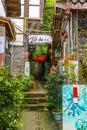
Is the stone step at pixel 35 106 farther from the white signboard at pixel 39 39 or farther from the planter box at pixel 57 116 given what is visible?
the white signboard at pixel 39 39

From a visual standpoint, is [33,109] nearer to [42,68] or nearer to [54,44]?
[54,44]

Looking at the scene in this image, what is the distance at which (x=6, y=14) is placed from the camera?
17750 mm

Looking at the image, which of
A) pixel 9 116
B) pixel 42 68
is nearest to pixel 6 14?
pixel 9 116

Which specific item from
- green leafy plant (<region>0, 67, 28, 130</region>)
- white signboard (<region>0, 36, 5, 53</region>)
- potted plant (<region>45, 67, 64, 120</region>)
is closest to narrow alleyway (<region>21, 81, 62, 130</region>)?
potted plant (<region>45, 67, 64, 120</region>)

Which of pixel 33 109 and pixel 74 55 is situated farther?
pixel 33 109

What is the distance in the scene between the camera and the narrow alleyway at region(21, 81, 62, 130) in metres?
10.4

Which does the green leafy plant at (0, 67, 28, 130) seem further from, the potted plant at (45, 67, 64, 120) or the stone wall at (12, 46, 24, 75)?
the stone wall at (12, 46, 24, 75)

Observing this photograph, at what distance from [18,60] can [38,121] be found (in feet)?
37.3

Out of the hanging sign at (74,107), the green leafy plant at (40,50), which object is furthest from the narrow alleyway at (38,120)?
the green leafy plant at (40,50)

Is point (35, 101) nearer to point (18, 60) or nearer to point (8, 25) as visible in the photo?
point (8, 25)

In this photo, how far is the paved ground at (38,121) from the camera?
1046 centimetres

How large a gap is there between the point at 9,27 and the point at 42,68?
18413 mm

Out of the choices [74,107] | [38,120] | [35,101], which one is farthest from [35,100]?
[74,107]

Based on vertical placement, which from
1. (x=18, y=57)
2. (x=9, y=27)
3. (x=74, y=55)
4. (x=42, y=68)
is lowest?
(x=42, y=68)
